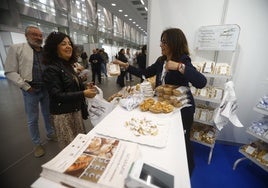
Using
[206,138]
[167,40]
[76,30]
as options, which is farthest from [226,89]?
[76,30]

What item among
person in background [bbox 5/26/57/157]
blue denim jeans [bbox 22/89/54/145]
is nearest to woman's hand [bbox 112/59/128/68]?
person in background [bbox 5/26/57/157]

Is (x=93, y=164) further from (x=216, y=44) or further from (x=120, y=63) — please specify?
(x=216, y=44)

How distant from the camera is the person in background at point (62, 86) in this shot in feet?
4.08

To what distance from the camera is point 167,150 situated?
73 cm

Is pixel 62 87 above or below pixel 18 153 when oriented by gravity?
above

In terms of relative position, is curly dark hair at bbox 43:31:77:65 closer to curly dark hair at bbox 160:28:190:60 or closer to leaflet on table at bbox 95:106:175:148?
leaflet on table at bbox 95:106:175:148

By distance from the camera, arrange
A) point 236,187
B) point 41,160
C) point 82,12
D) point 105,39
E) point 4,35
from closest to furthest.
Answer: point 236,187, point 41,160, point 4,35, point 82,12, point 105,39

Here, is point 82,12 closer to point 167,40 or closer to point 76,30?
point 76,30

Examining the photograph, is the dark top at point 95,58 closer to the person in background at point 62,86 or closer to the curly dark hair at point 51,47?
the person in background at point 62,86

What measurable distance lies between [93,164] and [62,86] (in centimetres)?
98

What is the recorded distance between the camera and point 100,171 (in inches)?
20.5

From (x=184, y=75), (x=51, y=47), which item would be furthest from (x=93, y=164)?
(x=51, y=47)

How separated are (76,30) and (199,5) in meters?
7.09

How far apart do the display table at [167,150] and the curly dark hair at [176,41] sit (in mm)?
617
